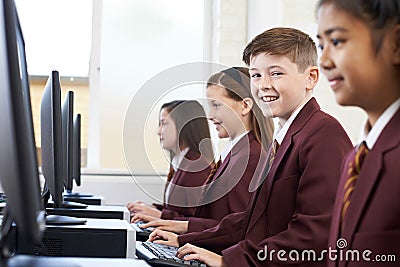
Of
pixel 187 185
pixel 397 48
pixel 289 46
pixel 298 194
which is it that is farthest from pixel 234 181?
pixel 397 48

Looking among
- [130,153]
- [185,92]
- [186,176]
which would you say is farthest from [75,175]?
[185,92]

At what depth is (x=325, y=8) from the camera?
3.72ft

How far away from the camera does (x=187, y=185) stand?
349 centimetres

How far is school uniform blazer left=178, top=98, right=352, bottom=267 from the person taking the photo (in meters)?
1.67

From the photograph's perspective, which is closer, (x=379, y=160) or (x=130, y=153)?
(x=379, y=160)

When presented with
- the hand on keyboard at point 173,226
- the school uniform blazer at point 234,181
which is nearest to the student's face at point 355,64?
the school uniform blazer at point 234,181

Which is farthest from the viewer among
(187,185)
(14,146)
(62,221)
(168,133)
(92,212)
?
(168,133)

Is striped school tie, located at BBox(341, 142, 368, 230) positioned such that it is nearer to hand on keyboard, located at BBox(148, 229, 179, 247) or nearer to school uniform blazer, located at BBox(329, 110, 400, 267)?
school uniform blazer, located at BBox(329, 110, 400, 267)

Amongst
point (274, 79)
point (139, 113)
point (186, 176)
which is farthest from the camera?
point (139, 113)

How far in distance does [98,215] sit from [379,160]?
164 cm

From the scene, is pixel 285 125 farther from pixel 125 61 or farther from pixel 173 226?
pixel 125 61

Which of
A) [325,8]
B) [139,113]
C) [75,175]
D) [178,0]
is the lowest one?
[75,175]

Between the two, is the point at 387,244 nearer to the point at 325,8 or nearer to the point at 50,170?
the point at 325,8

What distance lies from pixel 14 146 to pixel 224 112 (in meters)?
1.83
